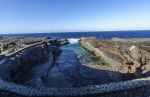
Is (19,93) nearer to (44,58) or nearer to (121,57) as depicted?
(44,58)

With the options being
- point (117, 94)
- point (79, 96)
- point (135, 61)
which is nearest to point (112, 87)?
point (117, 94)

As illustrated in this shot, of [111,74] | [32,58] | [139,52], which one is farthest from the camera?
[32,58]

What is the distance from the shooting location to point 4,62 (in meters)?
26.2

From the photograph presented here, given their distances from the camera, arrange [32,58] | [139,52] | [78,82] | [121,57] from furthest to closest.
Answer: [121,57] → [32,58] → [139,52] → [78,82]

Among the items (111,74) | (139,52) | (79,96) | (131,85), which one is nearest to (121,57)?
(139,52)

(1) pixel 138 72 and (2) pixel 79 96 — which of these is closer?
(2) pixel 79 96

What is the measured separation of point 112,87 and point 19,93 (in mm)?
8730

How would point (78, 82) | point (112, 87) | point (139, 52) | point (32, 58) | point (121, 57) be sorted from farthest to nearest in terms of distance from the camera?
1. point (121, 57)
2. point (32, 58)
3. point (139, 52)
4. point (78, 82)
5. point (112, 87)

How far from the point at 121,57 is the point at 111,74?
11.9m

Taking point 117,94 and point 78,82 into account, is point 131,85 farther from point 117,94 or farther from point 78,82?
point 78,82

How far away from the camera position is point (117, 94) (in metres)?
17.2

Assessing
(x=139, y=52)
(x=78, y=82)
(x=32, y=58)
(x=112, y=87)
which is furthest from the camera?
(x=32, y=58)

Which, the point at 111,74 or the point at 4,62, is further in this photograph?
the point at 111,74

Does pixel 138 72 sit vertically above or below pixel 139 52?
below
